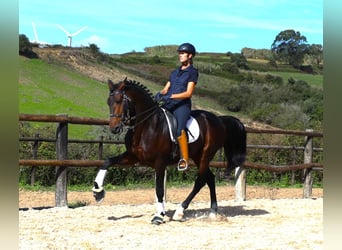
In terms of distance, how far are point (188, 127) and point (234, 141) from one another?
3.55 ft

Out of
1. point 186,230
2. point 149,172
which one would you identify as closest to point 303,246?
point 186,230

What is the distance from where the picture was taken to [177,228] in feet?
18.7

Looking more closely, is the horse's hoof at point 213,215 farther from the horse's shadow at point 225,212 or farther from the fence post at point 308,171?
the fence post at point 308,171

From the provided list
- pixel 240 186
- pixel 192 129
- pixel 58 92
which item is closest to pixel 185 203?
pixel 192 129

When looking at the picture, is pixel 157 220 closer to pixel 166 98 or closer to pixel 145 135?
pixel 145 135

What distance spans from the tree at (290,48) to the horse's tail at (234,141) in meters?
47.8

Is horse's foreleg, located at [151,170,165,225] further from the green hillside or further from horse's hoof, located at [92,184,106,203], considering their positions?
the green hillside

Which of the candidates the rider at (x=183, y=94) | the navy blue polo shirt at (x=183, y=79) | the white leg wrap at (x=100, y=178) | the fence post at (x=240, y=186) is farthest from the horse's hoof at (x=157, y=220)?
the fence post at (x=240, y=186)

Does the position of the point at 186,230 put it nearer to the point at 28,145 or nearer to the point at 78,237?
the point at 78,237

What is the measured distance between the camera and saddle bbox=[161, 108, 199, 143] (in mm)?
5934

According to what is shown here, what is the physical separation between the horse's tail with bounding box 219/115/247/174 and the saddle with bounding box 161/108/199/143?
2.69ft

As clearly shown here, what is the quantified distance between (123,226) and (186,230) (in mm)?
732

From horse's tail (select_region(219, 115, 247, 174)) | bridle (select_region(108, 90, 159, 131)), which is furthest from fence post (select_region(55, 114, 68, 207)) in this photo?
horse's tail (select_region(219, 115, 247, 174))

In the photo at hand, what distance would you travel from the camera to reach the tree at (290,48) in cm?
5428
